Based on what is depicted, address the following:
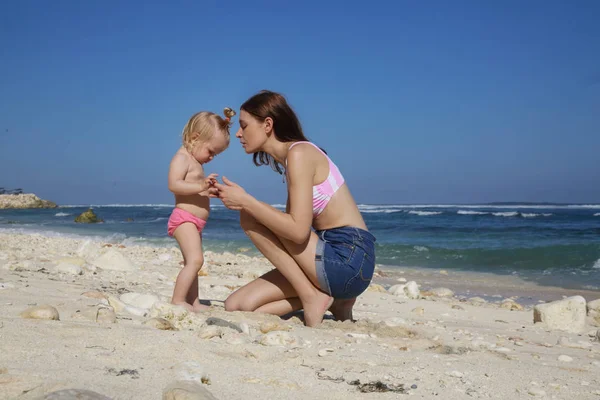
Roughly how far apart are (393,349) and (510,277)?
6.76 metres

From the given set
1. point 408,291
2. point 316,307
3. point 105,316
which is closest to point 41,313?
point 105,316

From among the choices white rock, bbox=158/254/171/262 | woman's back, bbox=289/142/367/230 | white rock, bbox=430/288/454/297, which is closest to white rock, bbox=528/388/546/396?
woman's back, bbox=289/142/367/230

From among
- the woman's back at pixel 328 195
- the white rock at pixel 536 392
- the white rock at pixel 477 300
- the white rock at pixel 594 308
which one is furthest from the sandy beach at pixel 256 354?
the white rock at pixel 477 300

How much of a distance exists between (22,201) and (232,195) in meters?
56.4

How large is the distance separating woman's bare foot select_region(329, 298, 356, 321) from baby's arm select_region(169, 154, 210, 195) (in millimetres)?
1243

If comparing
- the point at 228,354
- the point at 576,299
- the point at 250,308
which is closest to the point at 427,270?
the point at 576,299

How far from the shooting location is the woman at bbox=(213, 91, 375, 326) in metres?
3.49

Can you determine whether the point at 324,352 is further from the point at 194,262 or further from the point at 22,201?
the point at 22,201

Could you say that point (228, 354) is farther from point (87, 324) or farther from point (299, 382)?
point (87, 324)

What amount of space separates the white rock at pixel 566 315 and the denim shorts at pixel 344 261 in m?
2.05

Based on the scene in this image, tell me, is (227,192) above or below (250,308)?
above

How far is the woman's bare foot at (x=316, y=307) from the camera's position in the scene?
12.0 feet

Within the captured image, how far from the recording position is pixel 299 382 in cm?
216

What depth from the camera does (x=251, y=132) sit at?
3686 mm
